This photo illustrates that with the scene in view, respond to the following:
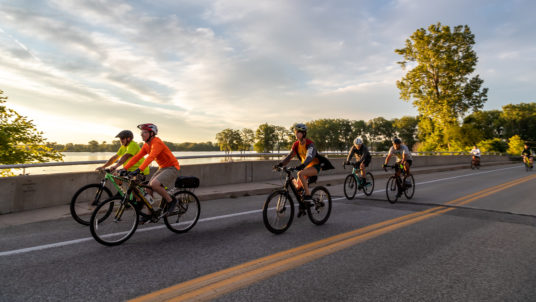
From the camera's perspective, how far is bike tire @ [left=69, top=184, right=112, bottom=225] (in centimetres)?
561

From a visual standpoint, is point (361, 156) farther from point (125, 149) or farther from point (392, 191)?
point (125, 149)

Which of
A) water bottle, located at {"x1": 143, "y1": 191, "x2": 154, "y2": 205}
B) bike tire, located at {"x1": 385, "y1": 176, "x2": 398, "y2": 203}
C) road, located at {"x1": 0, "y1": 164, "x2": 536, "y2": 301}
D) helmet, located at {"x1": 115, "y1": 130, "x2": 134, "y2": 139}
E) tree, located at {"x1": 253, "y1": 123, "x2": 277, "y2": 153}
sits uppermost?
tree, located at {"x1": 253, "y1": 123, "x2": 277, "y2": 153}

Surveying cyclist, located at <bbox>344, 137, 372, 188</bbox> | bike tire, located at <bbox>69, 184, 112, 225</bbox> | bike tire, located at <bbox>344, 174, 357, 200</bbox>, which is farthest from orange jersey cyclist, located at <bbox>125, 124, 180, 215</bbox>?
cyclist, located at <bbox>344, 137, 372, 188</bbox>

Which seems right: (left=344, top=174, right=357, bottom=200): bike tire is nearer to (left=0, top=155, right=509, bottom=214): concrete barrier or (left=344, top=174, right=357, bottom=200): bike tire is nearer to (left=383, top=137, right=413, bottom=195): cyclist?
(left=383, top=137, right=413, bottom=195): cyclist

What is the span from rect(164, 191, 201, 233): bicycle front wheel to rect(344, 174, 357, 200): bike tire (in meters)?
5.54

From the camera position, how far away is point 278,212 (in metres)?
5.29

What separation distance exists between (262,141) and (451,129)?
11492cm

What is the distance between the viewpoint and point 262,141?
151 m

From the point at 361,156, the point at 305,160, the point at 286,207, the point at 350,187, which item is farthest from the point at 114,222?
the point at 361,156

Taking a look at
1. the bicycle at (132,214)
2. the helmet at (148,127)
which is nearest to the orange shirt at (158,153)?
the helmet at (148,127)

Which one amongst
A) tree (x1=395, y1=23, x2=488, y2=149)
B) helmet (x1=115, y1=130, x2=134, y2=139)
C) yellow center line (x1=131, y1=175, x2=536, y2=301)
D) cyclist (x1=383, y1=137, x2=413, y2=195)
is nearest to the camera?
yellow center line (x1=131, y1=175, x2=536, y2=301)

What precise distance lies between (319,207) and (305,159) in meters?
1.07

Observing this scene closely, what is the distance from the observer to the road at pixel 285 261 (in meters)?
2.98

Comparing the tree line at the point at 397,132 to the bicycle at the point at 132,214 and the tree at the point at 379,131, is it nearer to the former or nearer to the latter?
the tree at the point at 379,131
